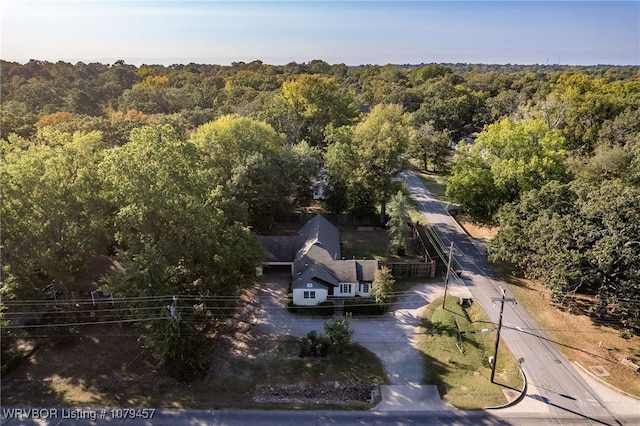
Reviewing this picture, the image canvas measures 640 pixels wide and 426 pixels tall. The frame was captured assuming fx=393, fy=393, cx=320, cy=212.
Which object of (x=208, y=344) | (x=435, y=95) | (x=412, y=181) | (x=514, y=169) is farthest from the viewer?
(x=435, y=95)

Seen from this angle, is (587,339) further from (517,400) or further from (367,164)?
(367,164)

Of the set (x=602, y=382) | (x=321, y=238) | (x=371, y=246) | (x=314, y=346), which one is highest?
(x=321, y=238)

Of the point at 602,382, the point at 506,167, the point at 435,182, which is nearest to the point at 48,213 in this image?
the point at 602,382

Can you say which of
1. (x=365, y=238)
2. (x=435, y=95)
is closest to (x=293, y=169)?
(x=365, y=238)

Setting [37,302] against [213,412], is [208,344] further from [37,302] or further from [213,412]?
[37,302]

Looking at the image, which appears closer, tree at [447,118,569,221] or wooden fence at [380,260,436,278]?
wooden fence at [380,260,436,278]

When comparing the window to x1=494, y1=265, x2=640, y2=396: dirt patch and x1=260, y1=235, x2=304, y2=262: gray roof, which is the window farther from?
x1=494, y1=265, x2=640, y2=396: dirt patch

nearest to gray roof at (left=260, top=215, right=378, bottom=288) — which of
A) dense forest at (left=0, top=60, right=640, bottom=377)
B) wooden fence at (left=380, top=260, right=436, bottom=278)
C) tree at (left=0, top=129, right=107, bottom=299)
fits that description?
wooden fence at (left=380, top=260, right=436, bottom=278)
